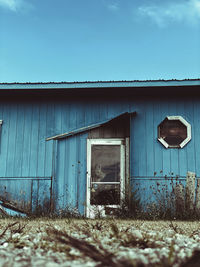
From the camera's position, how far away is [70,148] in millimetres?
8312

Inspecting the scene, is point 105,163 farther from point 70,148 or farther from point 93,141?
point 70,148

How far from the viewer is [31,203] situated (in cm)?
809

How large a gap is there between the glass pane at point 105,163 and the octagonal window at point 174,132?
1182 mm

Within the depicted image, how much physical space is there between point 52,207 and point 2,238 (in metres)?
4.71

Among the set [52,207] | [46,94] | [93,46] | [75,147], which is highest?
[93,46]

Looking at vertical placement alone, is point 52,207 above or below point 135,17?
A: below

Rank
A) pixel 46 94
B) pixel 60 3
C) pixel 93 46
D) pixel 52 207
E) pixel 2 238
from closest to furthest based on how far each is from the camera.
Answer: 1. pixel 2 238
2. pixel 52 207
3. pixel 46 94
4. pixel 60 3
5. pixel 93 46

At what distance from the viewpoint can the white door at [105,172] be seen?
797 cm

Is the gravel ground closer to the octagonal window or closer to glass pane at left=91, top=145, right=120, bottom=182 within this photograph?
glass pane at left=91, top=145, right=120, bottom=182

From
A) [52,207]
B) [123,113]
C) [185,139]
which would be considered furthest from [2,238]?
[185,139]

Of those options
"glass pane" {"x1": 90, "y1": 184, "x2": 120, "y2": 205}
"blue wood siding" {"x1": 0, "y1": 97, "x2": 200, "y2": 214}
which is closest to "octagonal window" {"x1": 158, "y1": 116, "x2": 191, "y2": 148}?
"blue wood siding" {"x1": 0, "y1": 97, "x2": 200, "y2": 214}

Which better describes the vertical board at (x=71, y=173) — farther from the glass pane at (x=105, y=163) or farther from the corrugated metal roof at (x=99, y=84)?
the corrugated metal roof at (x=99, y=84)

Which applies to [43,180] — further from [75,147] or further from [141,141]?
[141,141]

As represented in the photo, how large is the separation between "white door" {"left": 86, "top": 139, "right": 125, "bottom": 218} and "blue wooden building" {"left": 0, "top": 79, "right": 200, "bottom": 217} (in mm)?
24
